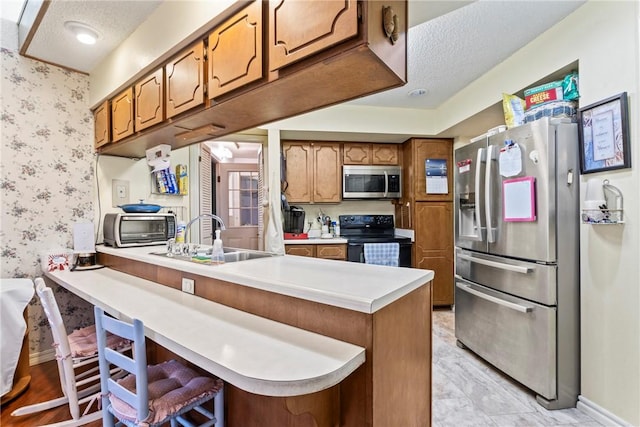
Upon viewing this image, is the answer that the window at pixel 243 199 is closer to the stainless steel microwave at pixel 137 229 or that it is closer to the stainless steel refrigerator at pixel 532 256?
the stainless steel microwave at pixel 137 229

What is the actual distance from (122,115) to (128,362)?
201 centimetres

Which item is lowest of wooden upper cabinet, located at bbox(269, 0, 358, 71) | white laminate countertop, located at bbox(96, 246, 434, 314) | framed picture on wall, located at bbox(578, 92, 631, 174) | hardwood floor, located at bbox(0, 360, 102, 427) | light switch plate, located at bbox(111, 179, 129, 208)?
hardwood floor, located at bbox(0, 360, 102, 427)

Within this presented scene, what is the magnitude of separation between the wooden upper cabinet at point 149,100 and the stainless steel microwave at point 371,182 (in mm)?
2431

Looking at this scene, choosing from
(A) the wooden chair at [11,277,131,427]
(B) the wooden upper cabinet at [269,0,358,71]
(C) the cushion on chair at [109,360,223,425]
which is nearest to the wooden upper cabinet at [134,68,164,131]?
(B) the wooden upper cabinet at [269,0,358,71]

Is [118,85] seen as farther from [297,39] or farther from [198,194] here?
[297,39]

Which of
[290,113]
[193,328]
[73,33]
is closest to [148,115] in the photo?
[73,33]

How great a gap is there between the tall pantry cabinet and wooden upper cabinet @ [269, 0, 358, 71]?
114 inches

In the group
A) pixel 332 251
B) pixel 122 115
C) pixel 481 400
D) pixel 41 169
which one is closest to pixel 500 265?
pixel 481 400

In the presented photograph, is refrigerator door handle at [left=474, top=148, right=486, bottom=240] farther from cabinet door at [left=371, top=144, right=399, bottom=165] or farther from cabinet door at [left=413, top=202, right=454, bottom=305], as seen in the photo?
cabinet door at [left=371, top=144, right=399, bottom=165]

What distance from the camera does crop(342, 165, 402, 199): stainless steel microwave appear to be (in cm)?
397

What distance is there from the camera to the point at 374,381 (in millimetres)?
997

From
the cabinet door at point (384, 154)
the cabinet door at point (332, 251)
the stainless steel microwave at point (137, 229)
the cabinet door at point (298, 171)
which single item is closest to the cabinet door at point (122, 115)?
the stainless steel microwave at point (137, 229)

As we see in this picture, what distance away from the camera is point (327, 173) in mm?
3957

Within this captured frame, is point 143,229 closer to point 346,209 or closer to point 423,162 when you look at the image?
point 346,209
